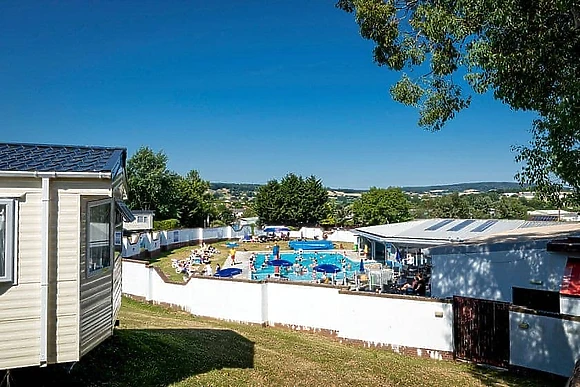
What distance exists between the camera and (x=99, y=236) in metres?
8.71

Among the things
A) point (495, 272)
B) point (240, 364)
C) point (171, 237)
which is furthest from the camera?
point (171, 237)

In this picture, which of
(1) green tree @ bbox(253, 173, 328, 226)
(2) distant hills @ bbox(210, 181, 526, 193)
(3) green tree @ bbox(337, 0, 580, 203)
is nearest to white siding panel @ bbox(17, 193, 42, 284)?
(3) green tree @ bbox(337, 0, 580, 203)

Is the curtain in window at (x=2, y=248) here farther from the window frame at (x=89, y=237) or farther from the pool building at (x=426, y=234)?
the pool building at (x=426, y=234)

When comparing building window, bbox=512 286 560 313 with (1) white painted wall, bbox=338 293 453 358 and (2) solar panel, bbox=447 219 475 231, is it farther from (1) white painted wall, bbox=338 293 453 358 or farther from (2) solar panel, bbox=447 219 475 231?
(2) solar panel, bbox=447 219 475 231

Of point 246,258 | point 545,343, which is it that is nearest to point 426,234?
point 545,343

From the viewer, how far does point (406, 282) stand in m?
22.8

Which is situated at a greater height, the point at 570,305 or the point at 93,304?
the point at 93,304

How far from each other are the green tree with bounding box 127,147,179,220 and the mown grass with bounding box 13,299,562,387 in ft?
130

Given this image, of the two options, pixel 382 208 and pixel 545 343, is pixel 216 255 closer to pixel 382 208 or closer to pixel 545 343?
pixel 382 208

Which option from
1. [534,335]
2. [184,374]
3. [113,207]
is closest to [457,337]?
[534,335]

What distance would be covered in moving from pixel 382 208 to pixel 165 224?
2698cm

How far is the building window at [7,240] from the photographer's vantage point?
24.0 feet

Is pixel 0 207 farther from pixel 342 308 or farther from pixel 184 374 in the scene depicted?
pixel 342 308

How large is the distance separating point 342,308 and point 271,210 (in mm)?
47316
